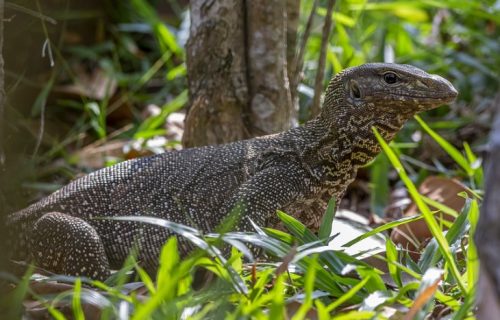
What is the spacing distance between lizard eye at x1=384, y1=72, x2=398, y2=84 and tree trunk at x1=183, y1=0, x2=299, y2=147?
1.07 m

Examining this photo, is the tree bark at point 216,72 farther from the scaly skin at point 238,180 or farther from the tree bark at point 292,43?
the scaly skin at point 238,180

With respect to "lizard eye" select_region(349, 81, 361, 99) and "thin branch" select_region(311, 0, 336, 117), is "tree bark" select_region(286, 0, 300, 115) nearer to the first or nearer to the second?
"thin branch" select_region(311, 0, 336, 117)

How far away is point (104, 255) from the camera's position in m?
4.64

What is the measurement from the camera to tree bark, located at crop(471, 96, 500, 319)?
254cm

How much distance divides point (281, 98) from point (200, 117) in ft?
1.85

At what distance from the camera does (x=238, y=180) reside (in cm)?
504

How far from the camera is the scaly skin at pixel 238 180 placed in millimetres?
4777

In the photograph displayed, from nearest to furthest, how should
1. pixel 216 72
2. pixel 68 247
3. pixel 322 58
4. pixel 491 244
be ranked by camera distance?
pixel 491 244, pixel 68 247, pixel 216 72, pixel 322 58

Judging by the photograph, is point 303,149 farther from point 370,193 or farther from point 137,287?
point 370,193

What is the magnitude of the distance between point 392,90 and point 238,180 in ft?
3.36

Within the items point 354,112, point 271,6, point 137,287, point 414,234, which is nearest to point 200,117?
point 271,6

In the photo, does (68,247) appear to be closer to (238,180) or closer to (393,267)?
(238,180)

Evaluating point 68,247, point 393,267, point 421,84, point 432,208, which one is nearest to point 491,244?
point 393,267

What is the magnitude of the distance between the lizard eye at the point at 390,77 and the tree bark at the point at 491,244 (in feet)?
7.46
